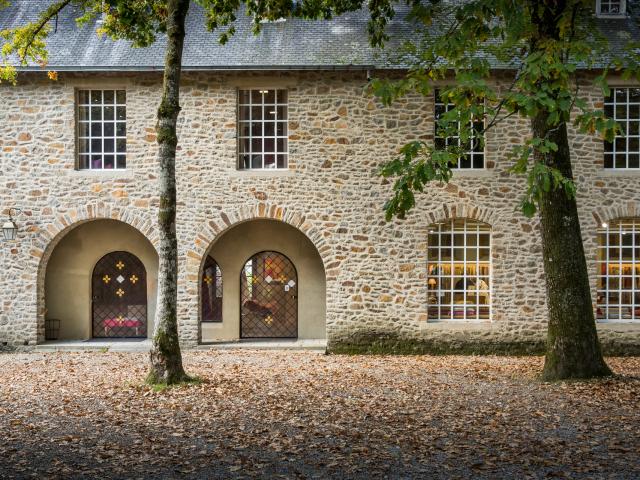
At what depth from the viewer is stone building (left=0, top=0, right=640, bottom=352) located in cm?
1331

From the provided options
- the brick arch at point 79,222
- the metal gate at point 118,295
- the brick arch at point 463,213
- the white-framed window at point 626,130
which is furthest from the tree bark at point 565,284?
the metal gate at point 118,295

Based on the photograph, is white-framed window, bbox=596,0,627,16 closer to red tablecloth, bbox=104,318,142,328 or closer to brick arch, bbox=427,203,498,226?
brick arch, bbox=427,203,498,226

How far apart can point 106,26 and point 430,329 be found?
7637 mm

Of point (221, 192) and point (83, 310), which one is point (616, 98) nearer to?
point (221, 192)

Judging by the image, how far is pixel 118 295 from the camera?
50.3ft

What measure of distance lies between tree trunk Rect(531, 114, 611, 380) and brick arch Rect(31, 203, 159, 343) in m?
7.31

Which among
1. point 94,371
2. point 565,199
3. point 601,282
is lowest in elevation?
point 94,371

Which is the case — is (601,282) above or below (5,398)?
above

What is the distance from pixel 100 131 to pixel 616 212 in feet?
32.2

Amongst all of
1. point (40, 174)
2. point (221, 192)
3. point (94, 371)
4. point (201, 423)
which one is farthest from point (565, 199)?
point (40, 174)

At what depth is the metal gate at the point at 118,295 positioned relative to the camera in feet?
50.2

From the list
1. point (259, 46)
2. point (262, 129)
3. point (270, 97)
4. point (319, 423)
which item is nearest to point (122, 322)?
point (262, 129)

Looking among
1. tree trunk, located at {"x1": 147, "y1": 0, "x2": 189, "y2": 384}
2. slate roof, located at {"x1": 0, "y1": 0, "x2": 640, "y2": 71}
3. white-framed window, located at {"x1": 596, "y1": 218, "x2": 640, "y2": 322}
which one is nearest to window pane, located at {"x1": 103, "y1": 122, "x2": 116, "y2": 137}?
slate roof, located at {"x1": 0, "y1": 0, "x2": 640, "y2": 71}

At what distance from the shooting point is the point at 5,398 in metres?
8.88
